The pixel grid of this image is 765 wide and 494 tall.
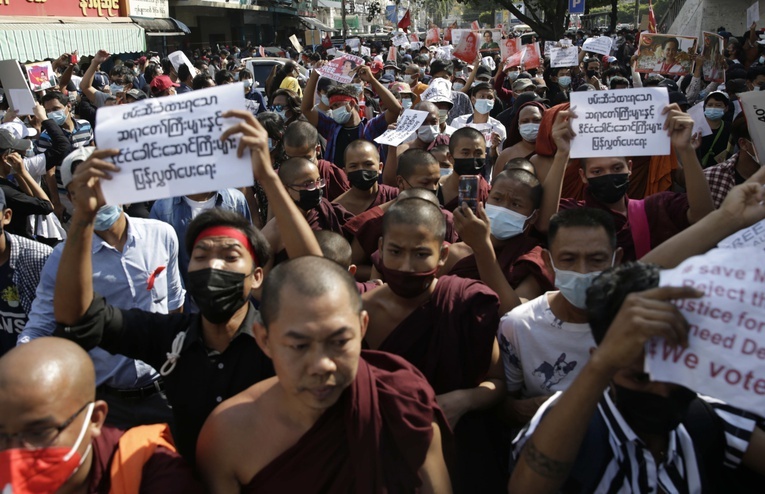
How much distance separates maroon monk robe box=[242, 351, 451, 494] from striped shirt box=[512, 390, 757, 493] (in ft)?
1.54

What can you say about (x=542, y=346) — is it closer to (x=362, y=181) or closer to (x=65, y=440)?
(x=65, y=440)

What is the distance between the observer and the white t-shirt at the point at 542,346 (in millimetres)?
2490

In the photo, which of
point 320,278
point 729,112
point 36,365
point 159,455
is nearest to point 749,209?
point 320,278

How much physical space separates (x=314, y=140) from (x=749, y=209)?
3.29 metres

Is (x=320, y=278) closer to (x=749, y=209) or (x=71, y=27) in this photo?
(x=749, y=209)

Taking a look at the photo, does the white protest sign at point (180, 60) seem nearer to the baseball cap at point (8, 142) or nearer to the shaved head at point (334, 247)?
the baseball cap at point (8, 142)

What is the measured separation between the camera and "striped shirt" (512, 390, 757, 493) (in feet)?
5.95

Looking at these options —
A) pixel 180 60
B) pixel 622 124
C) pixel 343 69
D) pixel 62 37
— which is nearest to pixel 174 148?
pixel 622 124

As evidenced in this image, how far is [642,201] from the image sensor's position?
11.4 feet

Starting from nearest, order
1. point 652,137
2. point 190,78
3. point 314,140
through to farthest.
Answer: point 652,137 → point 314,140 → point 190,78

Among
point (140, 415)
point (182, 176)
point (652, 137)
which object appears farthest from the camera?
point (652, 137)

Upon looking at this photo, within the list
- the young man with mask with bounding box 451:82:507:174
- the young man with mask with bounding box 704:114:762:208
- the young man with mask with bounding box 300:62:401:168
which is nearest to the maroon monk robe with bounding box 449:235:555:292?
the young man with mask with bounding box 704:114:762:208

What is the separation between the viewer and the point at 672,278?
5.15 ft

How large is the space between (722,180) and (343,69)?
4.81 meters
